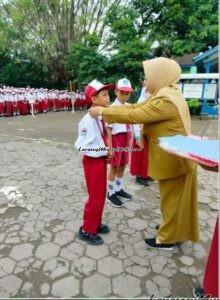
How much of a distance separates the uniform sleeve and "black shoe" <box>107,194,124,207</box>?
1.76 m

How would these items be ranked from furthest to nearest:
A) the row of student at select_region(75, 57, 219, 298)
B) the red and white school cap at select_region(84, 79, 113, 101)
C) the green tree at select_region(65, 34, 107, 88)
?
the green tree at select_region(65, 34, 107, 88) → the red and white school cap at select_region(84, 79, 113, 101) → the row of student at select_region(75, 57, 219, 298)

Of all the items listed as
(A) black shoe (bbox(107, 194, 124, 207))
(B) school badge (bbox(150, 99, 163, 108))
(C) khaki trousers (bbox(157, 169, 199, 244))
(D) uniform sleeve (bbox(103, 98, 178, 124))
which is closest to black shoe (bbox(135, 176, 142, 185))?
(A) black shoe (bbox(107, 194, 124, 207))

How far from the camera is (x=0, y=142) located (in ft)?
28.6

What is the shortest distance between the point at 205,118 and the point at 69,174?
11154 mm

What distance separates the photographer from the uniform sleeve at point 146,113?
2.66 m

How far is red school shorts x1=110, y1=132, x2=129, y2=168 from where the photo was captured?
166 inches

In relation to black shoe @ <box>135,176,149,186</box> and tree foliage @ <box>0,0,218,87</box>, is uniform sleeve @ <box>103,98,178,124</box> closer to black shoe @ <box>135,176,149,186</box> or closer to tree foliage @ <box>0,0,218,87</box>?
black shoe @ <box>135,176,149,186</box>

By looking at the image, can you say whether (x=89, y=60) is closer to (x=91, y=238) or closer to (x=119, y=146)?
(x=119, y=146)

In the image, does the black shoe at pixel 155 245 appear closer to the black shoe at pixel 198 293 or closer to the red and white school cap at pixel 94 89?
the black shoe at pixel 198 293

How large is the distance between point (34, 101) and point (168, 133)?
52.5 feet

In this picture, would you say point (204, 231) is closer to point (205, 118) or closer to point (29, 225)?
point (29, 225)

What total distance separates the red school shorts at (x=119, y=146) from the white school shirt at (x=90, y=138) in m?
1.09

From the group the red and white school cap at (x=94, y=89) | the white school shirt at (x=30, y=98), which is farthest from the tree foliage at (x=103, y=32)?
the red and white school cap at (x=94, y=89)

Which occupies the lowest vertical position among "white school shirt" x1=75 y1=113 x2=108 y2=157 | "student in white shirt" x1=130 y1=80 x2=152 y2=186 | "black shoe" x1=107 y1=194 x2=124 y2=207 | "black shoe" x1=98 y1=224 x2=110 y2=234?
"black shoe" x1=98 y1=224 x2=110 y2=234
